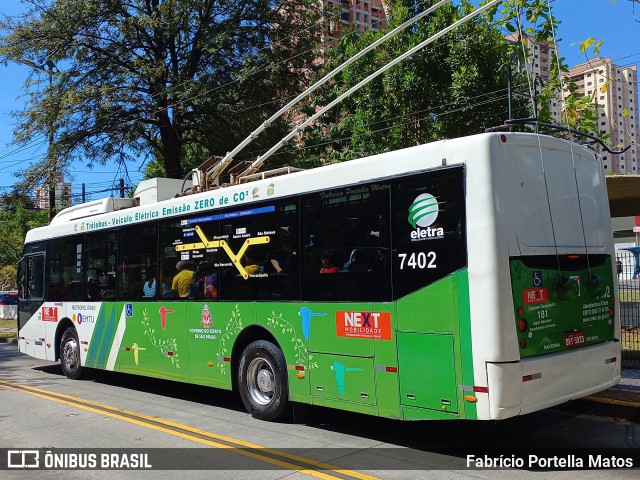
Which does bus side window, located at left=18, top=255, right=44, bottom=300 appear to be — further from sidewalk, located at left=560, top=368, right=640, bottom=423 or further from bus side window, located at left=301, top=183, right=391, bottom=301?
sidewalk, located at left=560, top=368, right=640, bottom=423

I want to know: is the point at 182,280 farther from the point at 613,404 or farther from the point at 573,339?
the point at 613,404

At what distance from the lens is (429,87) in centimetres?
1817

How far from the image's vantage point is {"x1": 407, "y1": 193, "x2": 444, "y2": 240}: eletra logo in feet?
20.1

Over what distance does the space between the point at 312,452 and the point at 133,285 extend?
5.24 metres

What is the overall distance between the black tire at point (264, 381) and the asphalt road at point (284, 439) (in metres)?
0.19

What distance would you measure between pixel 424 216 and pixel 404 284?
0.74 metres

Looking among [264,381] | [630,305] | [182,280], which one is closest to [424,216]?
[264,381]

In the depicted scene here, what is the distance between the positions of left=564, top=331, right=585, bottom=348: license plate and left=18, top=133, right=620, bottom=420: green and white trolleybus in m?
0.02

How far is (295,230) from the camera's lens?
7680 millimetres

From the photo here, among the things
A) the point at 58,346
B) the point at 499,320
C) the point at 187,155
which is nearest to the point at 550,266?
the point at 499,320

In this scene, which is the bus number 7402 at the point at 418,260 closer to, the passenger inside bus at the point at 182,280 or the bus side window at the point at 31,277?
the passenger inside bus at the point at 182,280

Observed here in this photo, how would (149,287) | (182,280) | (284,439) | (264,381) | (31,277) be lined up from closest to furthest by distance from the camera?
(284,439) → (264,381) → (182,280) → (149,287) → (31,277)

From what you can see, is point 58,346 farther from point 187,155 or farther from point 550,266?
point 187,155

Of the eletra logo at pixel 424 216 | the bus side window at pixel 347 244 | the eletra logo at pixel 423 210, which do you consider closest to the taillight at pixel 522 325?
the eletra logo at pixel 424 216
